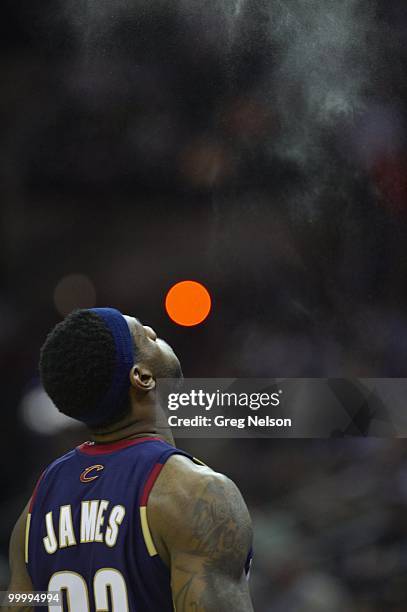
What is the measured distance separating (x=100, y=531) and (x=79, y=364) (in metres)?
0.29

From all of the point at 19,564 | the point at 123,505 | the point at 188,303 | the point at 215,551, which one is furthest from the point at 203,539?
the point at 188,303

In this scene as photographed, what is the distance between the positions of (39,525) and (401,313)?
21.1 ft

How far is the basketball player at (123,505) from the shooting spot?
1349 mm

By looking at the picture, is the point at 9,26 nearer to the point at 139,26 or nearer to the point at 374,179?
the point at 139,26

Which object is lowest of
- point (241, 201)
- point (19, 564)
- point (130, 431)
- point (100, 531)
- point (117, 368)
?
point (19, 564)

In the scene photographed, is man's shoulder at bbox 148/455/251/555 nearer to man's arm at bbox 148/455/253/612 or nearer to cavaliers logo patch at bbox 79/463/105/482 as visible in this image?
→ man's arm at bbox 148/455/253/612

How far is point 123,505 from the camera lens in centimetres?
143

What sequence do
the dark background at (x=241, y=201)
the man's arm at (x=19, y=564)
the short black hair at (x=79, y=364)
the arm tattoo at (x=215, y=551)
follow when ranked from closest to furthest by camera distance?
1. the arm tattoo at (x=215, y=551)
2. the short black hair at (x=79, y=364)
3. the man's arm at (x=19, y=564)
4. the dark background at (x=241, y=201)

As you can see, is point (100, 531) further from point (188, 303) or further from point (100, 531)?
point (188, 303)

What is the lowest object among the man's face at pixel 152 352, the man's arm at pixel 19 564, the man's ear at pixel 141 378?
the man's arm at pixel 19 564

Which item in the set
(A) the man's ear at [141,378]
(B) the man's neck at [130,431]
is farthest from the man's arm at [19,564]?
(A) the man's ear at [141,378]

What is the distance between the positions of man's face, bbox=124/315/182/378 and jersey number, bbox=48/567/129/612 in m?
0.37

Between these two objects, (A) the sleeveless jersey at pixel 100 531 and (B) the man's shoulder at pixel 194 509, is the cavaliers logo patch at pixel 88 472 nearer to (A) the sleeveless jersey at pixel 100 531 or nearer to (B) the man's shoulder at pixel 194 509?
(A) the sleeveless jersey at pixel 100 531

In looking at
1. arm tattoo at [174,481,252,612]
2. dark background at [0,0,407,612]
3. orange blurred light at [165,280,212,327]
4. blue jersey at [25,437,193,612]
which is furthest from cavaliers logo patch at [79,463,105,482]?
orange blurred light at [165,280,212,327]
